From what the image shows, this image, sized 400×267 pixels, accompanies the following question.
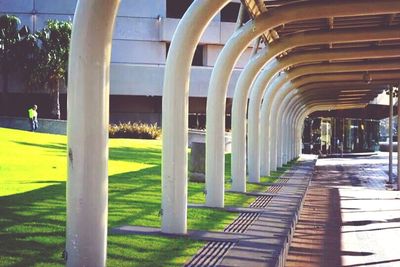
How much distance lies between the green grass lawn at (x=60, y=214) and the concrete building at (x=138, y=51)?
24087 millimetres

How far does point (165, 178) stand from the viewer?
807cm

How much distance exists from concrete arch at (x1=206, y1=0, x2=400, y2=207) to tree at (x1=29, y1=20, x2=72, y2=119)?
2990 cm

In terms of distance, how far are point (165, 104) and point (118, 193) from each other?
4.17m

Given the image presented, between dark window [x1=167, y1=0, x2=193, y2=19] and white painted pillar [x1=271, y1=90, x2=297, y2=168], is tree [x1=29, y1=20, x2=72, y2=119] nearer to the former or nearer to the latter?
dark window [x1=167, y1=0, x2=193, y2=19]

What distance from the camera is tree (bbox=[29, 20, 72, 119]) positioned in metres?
39.7

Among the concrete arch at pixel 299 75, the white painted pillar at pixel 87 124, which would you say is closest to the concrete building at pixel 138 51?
the concrete arch at pixel 299 75

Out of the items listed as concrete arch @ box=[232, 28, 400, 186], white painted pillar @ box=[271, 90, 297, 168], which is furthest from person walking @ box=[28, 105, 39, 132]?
concrete arch @ box=[232, 28, 400, 186]

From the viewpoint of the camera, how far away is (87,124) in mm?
5281

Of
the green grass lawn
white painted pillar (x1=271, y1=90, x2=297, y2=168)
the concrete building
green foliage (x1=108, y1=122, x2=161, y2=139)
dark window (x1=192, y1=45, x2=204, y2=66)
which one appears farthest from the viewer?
dark window (x1=192, y1=45, x2=204, y2=66)

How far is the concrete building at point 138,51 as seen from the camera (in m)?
43.0

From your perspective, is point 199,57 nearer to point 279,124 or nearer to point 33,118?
point 33,118

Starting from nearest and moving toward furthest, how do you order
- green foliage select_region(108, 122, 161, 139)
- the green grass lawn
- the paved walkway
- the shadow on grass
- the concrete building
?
the shadow on grass → the green grass lawn → the paved walkway → green foliage select_region(108, 122, 161, 139) → the concrete building

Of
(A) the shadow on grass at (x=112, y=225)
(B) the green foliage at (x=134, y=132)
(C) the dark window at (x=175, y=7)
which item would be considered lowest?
(A) the shadow on grass at (x=112, y=225)

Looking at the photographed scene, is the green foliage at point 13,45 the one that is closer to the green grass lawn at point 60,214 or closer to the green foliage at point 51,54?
the green foliage at point 51,54
